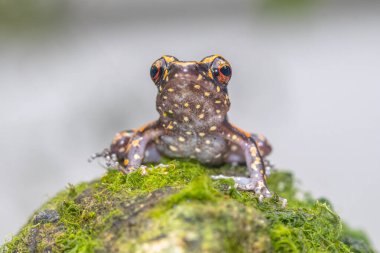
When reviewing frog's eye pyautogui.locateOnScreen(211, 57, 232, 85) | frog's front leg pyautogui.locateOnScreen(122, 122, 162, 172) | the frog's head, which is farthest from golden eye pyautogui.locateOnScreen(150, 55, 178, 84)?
frog's front leg pyautogui.locateOnScreen(122, 122, 162, 172)

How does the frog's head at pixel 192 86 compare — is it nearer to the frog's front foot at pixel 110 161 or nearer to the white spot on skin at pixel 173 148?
the white spot on skin at pixel 173 148

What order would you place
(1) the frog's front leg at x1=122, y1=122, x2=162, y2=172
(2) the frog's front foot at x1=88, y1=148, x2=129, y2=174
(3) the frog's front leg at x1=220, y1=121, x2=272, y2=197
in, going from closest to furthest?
(3) the frog's front leg at x1=220, y1=121, x2=272, y2=197, (2) the frog's front foot at x1=88, y1=148, x2=129, y2=174, (1) the frog's front leg at x1=122, y1=122, x2=162, y2=172

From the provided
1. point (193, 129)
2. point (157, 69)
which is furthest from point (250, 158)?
point (157, 69)

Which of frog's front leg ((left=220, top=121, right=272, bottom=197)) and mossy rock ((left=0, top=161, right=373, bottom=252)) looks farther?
frog's front leg ((left=220, top=121, right=272, bottom=197))

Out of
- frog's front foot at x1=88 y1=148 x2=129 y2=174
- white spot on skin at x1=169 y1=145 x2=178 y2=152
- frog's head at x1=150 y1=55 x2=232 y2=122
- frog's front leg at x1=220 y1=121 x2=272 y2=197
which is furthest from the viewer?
white spot on skin at x1=169 y1=145 x2=178 y2=152

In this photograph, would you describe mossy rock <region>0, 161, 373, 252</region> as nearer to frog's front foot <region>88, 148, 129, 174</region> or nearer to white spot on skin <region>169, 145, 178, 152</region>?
frog's front foot <region>88, 148, 129, 174</region>

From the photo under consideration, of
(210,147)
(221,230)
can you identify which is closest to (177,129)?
(210,147)

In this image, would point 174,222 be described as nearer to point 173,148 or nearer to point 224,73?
point 224,73

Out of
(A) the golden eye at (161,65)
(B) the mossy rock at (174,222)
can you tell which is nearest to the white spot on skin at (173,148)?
(B) the mossy rock at (174,222)
